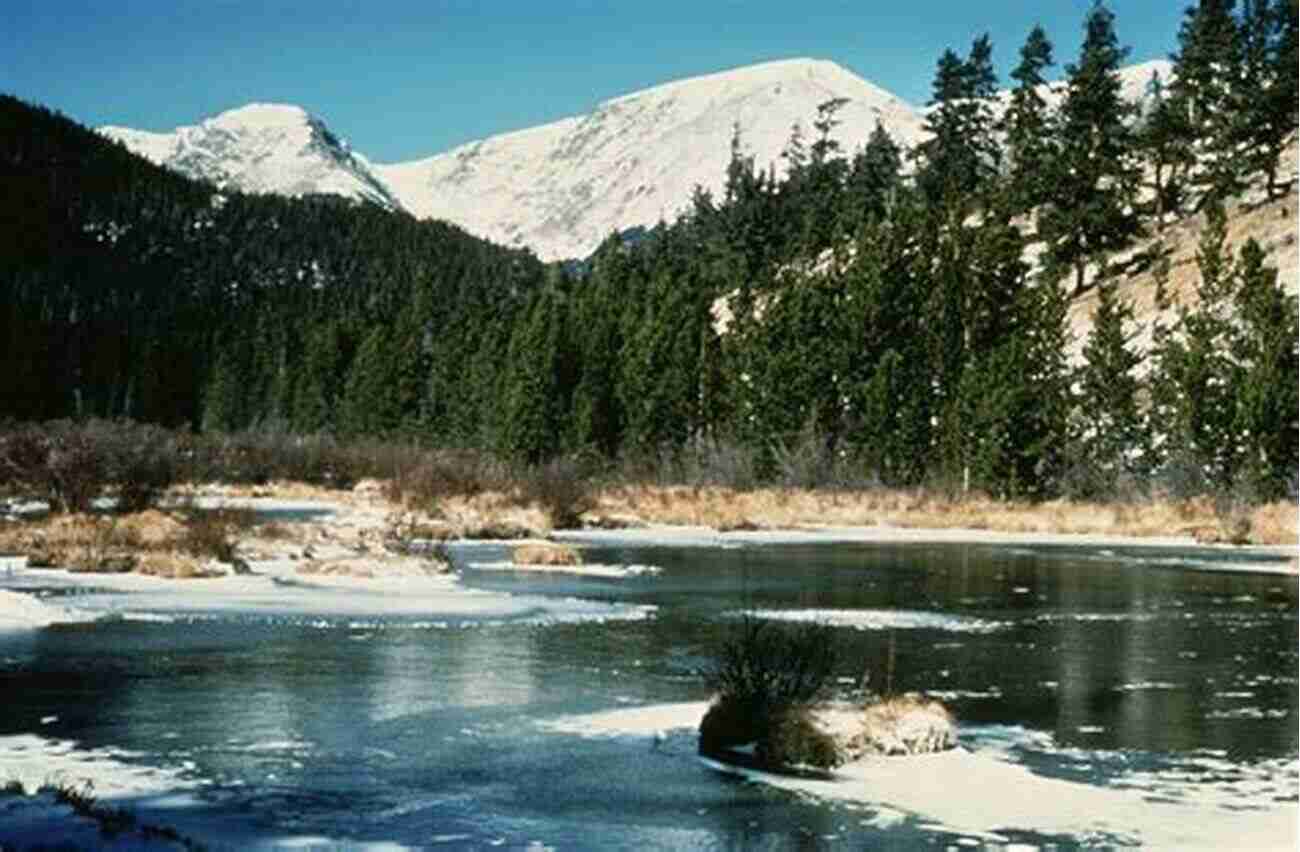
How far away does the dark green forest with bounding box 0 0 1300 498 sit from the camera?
7638cm

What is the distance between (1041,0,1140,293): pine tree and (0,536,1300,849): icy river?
228 feet

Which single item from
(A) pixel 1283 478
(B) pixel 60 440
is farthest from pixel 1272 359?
(B) pixel 60 440

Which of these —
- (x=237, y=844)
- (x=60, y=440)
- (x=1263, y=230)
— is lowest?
(x=237, y=844)

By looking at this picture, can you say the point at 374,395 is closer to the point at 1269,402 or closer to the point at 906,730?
the point at 1269,402

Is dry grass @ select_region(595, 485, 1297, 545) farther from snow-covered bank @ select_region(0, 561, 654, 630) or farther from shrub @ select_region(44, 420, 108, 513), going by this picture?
snow-covered bank @ select_region(0, 561, 654, 630)

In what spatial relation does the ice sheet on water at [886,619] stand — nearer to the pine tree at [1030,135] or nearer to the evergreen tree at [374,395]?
the pine tree at [1030,135]

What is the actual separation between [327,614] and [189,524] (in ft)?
40.2

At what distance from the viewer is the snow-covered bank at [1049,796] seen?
1409cm

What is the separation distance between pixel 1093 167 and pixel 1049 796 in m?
93.6

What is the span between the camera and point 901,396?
281ft

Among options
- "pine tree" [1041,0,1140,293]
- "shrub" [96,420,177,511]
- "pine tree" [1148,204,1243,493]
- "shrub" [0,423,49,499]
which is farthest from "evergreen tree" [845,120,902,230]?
"shrub" [0,423,49,499]

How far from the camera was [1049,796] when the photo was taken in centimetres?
1550

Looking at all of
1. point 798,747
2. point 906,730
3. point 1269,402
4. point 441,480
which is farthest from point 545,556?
point 1269,402

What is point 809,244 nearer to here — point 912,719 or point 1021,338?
point 1021,338
